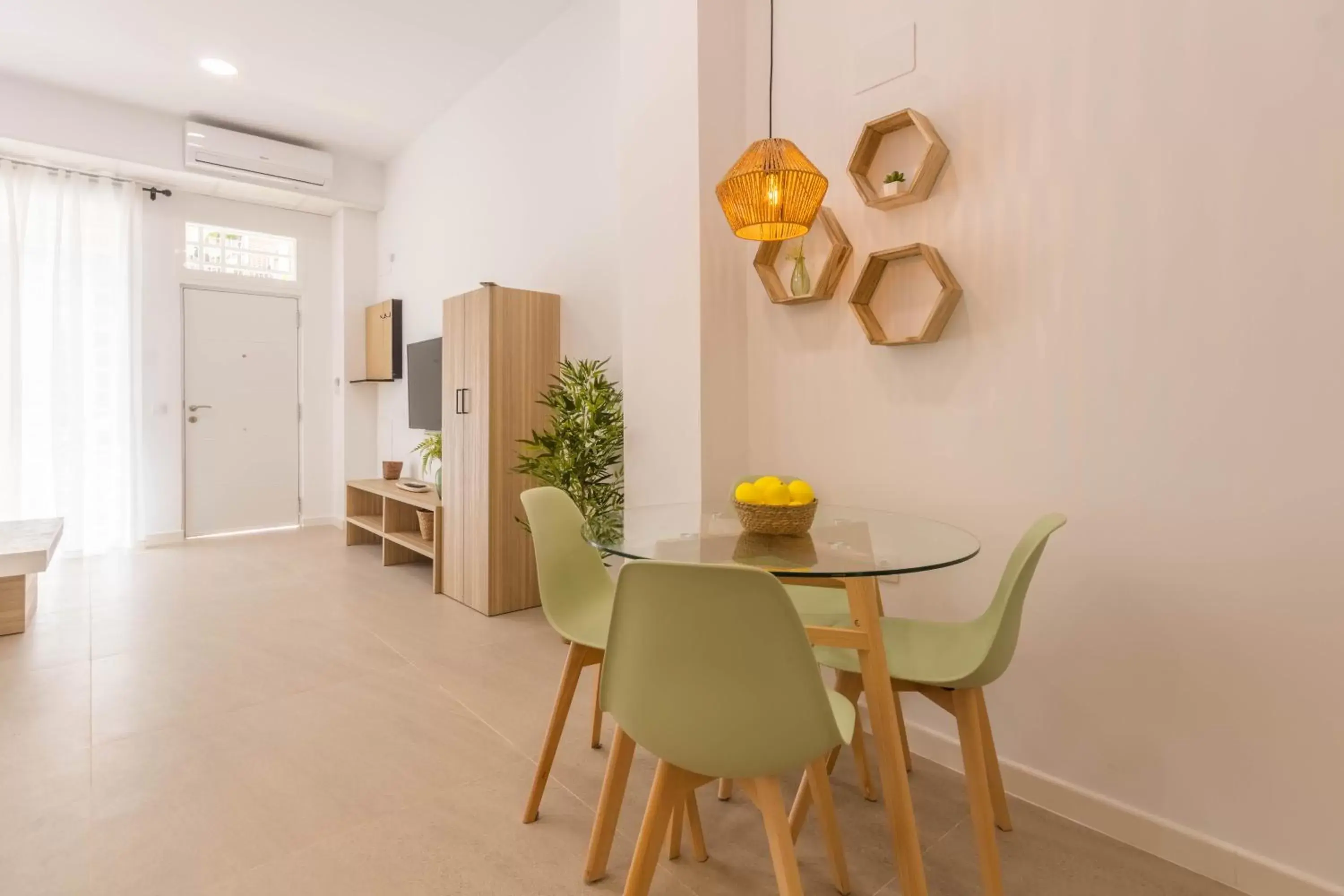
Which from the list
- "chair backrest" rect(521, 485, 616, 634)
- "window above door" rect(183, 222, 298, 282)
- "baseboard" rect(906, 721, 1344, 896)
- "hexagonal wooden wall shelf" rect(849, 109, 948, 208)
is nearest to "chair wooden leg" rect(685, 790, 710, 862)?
"chair backrest" rect(521, 485, 616, 634)

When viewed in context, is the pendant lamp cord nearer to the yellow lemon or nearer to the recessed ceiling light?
the yellow lemon

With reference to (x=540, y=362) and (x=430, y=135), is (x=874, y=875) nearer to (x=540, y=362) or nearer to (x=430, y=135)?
(x=540, y=362)

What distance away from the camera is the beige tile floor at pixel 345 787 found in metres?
1.61

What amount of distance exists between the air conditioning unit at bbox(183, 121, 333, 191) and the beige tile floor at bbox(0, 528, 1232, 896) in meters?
3.63

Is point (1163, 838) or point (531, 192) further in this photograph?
point (531, 192)

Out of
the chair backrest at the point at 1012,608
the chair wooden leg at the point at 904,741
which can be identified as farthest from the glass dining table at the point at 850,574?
the chair wooden leg at the point at 904,741

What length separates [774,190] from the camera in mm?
2059

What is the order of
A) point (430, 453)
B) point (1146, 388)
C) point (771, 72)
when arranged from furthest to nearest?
point (430, 453) → point (771, 72) → point (1146, 388)

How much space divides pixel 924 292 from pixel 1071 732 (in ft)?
4.44

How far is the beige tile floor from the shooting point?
1.61m

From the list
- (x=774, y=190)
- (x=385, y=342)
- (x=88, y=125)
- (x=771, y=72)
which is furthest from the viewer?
(x=385, y=342)

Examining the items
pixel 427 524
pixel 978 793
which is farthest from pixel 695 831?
pixel 427 524

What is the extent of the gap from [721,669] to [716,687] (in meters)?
0.04

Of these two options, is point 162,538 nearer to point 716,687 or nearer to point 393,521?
point 393,521
